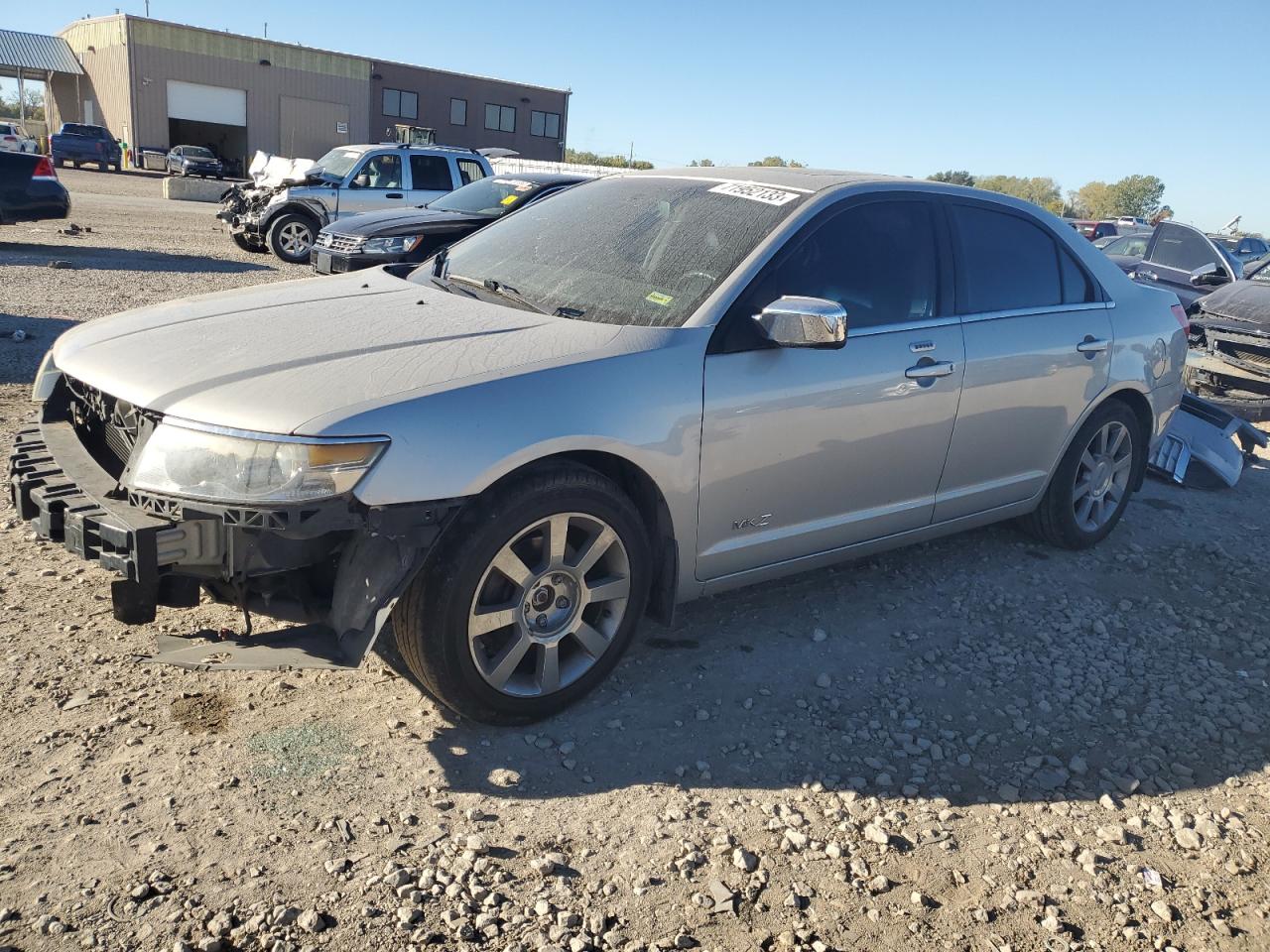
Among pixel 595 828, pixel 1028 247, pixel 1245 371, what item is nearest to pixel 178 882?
pixel 595 828

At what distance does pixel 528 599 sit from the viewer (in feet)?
10.5

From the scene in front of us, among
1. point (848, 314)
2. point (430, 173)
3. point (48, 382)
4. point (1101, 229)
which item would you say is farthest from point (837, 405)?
point (1101, 229)

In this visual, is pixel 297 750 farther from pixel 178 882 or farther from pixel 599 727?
pixel 599 727

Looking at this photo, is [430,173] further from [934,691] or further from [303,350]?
[934,691]

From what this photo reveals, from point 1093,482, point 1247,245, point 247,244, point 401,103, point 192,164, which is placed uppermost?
point 401,103

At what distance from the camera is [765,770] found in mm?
3207

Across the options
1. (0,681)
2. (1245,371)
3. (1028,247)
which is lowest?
(0,681)

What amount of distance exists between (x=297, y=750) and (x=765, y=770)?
1445 millimetres

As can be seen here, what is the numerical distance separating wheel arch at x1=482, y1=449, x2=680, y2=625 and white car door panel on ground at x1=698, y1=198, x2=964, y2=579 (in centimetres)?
13

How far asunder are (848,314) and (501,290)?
4.41 feet

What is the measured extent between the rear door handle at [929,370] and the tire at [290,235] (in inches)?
509

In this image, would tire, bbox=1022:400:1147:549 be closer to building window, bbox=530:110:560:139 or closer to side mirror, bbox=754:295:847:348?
side mirror, bbox=754:295:847:348

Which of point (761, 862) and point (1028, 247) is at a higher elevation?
point (1028, 247)

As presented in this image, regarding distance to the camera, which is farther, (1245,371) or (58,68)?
(58,68)
